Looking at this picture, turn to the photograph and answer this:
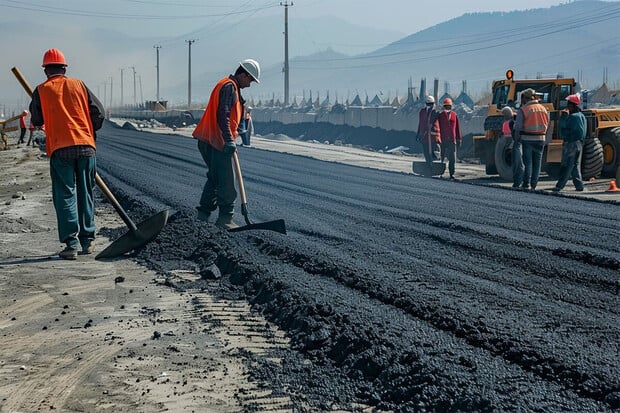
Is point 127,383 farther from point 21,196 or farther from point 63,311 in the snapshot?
point 21,196

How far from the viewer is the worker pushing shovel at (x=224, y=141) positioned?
9867 millimetres

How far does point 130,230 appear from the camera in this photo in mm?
9164

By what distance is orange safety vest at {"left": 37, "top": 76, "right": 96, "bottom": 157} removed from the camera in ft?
28.1

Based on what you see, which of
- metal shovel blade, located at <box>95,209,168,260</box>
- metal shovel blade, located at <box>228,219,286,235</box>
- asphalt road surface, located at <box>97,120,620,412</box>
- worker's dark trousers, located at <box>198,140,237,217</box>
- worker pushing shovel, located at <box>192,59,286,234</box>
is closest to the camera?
asphalt road surface, located at <box>97,120,620,412</box>

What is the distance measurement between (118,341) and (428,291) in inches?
89.4

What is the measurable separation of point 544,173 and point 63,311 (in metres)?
13.9

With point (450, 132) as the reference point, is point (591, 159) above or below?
below

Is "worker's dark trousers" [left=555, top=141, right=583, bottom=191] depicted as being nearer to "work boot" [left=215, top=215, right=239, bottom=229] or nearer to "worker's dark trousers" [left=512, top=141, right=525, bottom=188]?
"worker's dark trousers" [left=512, top=141, right=525, bottom=188]

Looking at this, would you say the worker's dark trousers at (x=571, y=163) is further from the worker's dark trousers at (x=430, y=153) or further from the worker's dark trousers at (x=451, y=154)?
the worker's dark trousers at (x=430, y=153)

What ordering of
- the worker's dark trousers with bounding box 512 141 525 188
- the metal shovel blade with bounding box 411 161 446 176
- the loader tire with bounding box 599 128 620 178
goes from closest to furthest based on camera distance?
the worker's dark trousers with bounding box 512 141 525 188
the loader tire with bounding box 599 128 620 178
the metal shovel blade with bounding box 411 161 446 176

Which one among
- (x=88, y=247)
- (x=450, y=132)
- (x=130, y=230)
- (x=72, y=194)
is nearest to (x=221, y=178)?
(x=130, y=230)

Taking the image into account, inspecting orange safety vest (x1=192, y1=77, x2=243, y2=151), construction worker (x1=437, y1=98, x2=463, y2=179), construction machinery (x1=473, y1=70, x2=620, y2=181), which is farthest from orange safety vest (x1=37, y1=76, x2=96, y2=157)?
construction machinery (x1=473, y1=70, x2=620, y2=181)

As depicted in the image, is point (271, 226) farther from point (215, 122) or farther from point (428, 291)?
point (428, 291)

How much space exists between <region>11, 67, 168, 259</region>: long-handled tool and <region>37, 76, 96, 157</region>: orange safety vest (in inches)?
21.3
